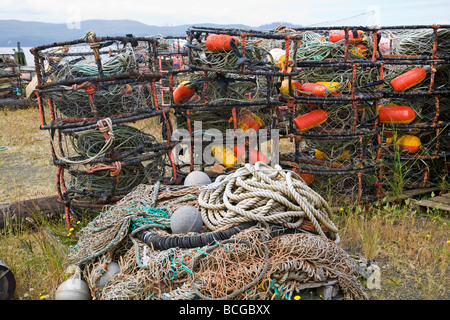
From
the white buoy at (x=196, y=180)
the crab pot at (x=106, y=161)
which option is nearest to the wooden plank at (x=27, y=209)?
the crab pot at (x=106, y=161)

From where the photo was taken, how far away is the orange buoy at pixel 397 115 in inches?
228

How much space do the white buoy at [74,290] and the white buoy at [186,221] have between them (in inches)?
32.7

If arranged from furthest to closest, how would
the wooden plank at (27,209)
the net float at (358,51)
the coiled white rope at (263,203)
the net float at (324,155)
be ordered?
the net float at (324,155) → the net float at (358,51) → the wooden plank at (27,209) → the coiled white rope at (263,203)

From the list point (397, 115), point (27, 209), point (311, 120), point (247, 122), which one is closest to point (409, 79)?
point (397, 115)

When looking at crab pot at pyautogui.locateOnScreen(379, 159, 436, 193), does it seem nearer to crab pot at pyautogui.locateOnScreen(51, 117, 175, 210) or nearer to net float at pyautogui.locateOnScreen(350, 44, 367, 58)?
net float at pyautogui.locateOnScreen(350, 44, 367, 58)

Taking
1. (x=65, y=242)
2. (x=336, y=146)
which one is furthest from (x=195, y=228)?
(x=336, y=146)

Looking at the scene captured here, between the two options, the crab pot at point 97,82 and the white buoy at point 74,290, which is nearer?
the white buoy at point 74,290

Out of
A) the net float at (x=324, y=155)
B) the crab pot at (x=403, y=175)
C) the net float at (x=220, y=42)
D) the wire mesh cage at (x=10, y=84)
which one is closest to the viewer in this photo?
the net float at (x=220, y=42)

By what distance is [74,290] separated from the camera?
10.6 feet

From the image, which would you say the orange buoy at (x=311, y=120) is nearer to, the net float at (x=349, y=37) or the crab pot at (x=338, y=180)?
the crab pot at (x=338, y=180)

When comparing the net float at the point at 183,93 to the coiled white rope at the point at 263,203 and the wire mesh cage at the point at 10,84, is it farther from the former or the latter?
the wire mesh cage at the point at 10,84

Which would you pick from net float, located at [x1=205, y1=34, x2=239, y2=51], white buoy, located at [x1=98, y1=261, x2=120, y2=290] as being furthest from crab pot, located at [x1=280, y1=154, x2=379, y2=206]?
white buoy, located at [x1=98, y1=261, x2=120, y2=290]

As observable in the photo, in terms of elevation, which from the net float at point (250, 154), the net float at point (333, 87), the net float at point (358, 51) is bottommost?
the net float at point (250, 154)

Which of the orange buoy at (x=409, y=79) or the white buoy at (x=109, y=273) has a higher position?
the orange buoy at (x=409, y=79)
